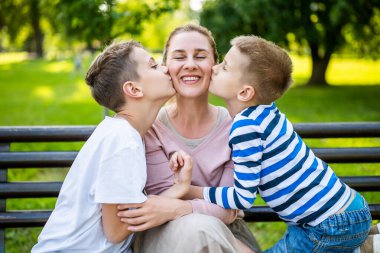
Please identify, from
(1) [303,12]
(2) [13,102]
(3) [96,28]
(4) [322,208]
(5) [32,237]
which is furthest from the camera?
(1) [303,12]

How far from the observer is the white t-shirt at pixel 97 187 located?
2.16m

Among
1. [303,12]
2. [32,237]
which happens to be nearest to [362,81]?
[303,12]

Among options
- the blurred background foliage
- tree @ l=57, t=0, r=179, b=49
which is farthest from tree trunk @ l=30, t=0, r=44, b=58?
tree @ l=57, t=0, r=179, b=49

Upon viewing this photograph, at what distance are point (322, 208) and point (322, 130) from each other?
700mm

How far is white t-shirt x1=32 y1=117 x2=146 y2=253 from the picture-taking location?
85.0 inches

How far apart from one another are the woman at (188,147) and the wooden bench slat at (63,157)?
543mm

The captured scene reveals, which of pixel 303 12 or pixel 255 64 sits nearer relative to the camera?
pixel 255 64

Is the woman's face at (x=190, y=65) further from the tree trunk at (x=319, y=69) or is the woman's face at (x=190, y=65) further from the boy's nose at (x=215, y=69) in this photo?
the tree trunk at (x=319, y=69)

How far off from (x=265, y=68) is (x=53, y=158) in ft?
4.30

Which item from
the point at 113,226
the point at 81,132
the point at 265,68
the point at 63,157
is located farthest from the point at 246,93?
the point at 63,157

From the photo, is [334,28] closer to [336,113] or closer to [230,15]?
[230,15]

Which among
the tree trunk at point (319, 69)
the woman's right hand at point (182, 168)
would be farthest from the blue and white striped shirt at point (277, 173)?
the tree trunk at point (319, 69)

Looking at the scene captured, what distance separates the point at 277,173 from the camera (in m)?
2.32

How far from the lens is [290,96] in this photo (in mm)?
16234
